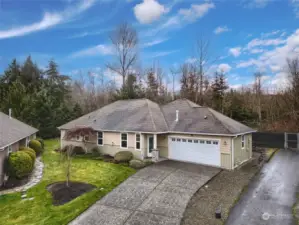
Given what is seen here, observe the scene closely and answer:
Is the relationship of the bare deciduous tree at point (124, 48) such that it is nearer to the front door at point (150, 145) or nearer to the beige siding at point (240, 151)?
the front door at point (150, 145)

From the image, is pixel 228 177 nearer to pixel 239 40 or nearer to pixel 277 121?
pixel 239 40

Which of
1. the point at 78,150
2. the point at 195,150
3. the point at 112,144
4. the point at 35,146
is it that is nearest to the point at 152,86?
the point at 112,144

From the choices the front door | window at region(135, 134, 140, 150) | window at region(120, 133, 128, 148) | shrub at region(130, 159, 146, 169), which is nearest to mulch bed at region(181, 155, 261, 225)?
shrub at region(130, 159, 146, 169)

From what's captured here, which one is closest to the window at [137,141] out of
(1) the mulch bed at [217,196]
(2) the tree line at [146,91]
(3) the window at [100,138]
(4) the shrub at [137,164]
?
(4) the shrub at [137,164]

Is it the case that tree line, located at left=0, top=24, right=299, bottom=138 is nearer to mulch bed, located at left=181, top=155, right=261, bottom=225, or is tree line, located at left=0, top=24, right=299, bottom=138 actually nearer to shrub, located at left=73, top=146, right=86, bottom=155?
shrub, located at left=73, top=146, right=86, bottom=155

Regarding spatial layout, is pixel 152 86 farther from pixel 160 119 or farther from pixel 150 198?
pixel 150 198
